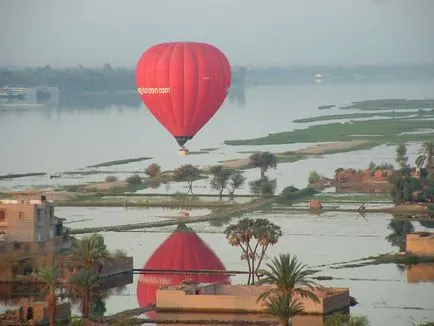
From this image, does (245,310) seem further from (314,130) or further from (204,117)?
(314,130)

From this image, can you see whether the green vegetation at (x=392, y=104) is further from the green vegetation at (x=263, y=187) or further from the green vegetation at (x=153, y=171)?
the green vegetation at (x=263, y=187)

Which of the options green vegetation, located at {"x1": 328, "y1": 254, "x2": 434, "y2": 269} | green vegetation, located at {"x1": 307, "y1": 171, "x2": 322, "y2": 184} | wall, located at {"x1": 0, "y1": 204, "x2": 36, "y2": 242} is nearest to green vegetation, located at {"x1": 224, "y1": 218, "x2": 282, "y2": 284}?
green vegetation, located at {"x1": 328, "y1": 254, "x2": 434, "y2": 269}

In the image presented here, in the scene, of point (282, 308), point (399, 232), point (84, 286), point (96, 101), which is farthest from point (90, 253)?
point (96, 101)

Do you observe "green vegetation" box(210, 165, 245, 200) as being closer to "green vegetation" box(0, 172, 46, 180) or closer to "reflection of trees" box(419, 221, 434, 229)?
"reflection of trees" box(419, 221, 434, 229)

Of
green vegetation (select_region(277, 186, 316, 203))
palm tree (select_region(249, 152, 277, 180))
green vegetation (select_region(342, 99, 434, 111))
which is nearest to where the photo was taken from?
green vegetation (select_region(277, 186, 316, 203))

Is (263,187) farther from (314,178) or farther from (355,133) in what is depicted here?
(355,133)
